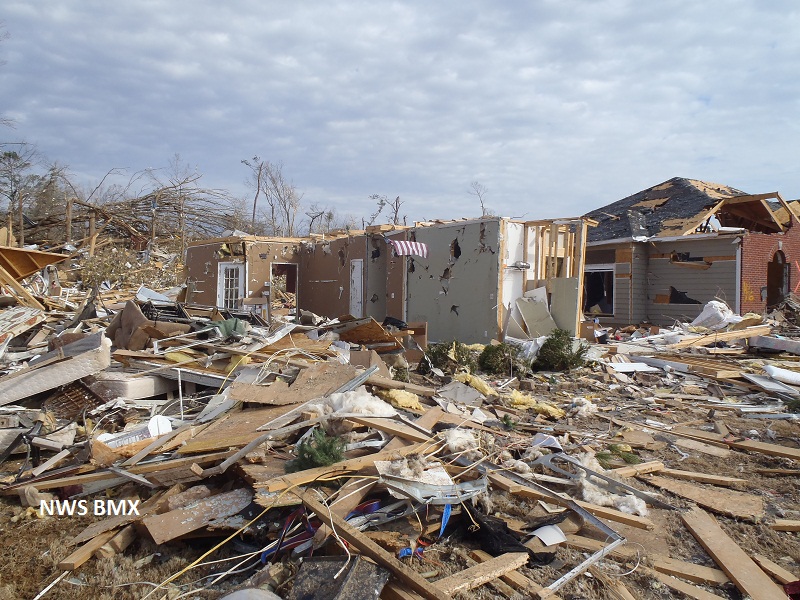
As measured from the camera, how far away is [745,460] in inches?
222

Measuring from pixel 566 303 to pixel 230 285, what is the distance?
11172 mm

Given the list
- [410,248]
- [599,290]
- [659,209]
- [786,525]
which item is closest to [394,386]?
[786,525]

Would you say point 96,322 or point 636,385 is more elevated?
point 96,322

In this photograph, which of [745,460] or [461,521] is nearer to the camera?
[461,521]

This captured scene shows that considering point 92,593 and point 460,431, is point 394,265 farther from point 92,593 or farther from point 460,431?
point 92,593

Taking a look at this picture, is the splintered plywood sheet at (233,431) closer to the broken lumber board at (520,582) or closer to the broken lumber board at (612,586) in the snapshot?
the broken lumber board at (520,582)

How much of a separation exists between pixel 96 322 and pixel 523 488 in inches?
324

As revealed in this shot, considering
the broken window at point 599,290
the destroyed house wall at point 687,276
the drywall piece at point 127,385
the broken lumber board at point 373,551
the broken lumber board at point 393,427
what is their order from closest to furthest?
the broken lumber board at point 373,551 → the broken lumber board at point 393,427 → the drywall piece at point 127,385 → the destroyed house wall at point 687,276 → the broken window at point 599,290

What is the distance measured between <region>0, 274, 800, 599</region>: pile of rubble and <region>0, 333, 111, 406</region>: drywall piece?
1.2 inches

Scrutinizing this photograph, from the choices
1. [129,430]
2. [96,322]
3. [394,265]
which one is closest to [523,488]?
[129,430]

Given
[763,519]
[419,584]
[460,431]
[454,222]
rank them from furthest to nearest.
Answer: [454,222] < [460,431] < [763,519] < [419,584]

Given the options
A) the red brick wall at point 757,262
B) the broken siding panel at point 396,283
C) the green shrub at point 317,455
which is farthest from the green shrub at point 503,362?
the red brick wall at point 757,262

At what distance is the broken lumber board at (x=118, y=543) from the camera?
361 centimetres

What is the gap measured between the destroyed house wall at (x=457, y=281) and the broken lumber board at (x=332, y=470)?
8.29m
